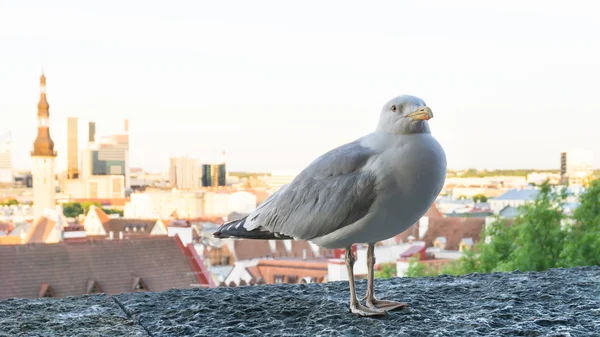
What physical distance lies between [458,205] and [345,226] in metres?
26.6

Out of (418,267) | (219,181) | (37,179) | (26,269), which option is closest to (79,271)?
(26,269)

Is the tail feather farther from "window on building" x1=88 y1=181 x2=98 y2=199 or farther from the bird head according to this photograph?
"window on building" x1=88 y1=181 x2=98 y2=199

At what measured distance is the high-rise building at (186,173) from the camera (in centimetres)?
2860

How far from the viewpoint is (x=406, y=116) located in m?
0.97

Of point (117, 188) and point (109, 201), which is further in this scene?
point (117, 188)

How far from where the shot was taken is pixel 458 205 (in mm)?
26953

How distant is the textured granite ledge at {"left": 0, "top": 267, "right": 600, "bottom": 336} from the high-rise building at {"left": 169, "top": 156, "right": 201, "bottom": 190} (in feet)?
89.8

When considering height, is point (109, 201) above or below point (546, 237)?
below

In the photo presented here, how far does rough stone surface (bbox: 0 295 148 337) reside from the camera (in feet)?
3.09

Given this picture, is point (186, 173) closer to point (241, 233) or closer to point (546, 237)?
point (546, 237)

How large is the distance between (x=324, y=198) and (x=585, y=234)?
3108mm

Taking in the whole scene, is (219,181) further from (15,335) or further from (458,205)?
(15,335)

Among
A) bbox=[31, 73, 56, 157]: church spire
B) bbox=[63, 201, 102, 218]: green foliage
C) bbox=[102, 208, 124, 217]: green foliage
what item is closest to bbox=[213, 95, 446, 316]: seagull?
bbox=[31, 73, 56, 157]: church spire

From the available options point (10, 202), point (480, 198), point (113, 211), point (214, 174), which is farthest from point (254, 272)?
point (10, 202)
